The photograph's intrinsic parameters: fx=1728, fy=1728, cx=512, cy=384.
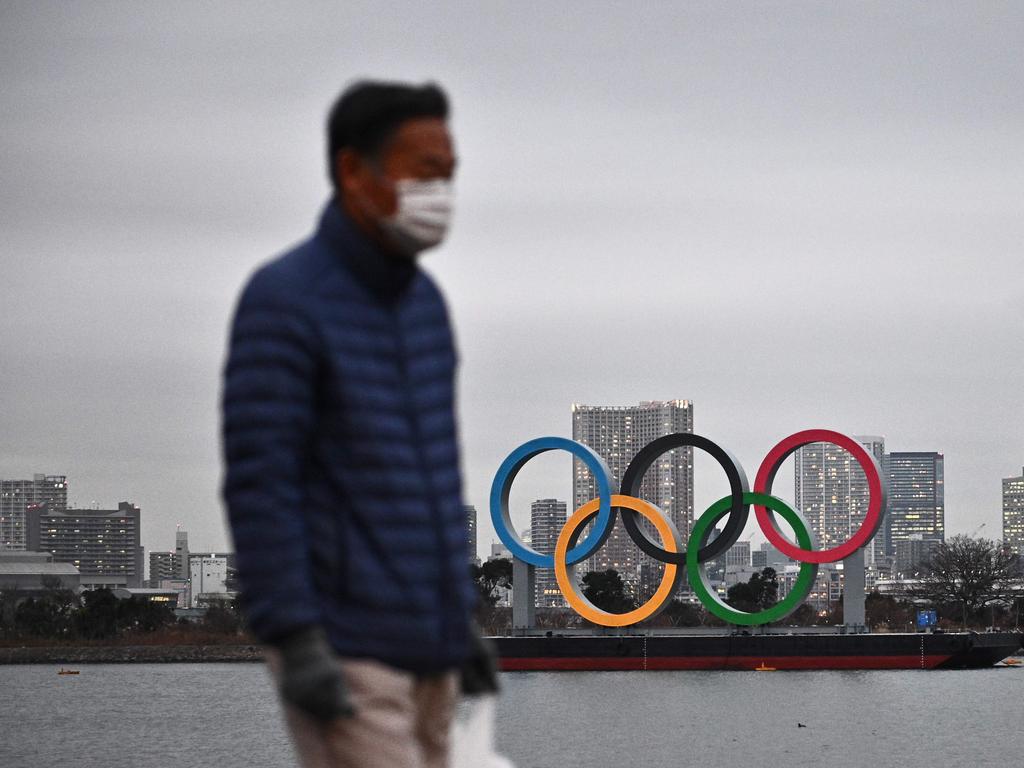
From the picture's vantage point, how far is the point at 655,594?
2105 inches

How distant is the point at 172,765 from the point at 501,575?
6703 cm

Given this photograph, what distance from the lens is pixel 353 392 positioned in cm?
330

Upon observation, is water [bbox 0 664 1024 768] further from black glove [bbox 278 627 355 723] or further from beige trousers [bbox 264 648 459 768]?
black glove [bbox 278 627 355 723]

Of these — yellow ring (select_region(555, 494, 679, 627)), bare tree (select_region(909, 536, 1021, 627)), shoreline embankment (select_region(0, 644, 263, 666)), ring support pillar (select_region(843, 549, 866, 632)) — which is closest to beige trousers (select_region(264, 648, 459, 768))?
yellow ring (select_region(555, 494, 679, 627))

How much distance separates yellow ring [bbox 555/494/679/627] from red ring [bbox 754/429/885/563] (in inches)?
116

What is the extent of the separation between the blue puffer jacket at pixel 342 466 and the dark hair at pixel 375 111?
0.16 meters

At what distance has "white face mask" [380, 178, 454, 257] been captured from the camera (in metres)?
3.35

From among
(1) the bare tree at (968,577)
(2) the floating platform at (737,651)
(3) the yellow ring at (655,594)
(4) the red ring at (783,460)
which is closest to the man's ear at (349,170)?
(4) the red ring at (783,460)

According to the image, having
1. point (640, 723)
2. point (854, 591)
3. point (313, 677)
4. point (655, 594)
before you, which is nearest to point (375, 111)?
point (313, 677)

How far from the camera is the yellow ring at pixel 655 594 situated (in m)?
52.9

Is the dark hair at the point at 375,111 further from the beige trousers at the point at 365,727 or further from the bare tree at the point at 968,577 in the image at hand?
the bare tree at the point at 968,577

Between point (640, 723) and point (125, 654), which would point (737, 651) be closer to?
point (640, 723)

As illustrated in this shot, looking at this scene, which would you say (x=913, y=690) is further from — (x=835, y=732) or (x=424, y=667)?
(x=424, y=667)

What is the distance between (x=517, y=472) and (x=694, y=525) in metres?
5.98
